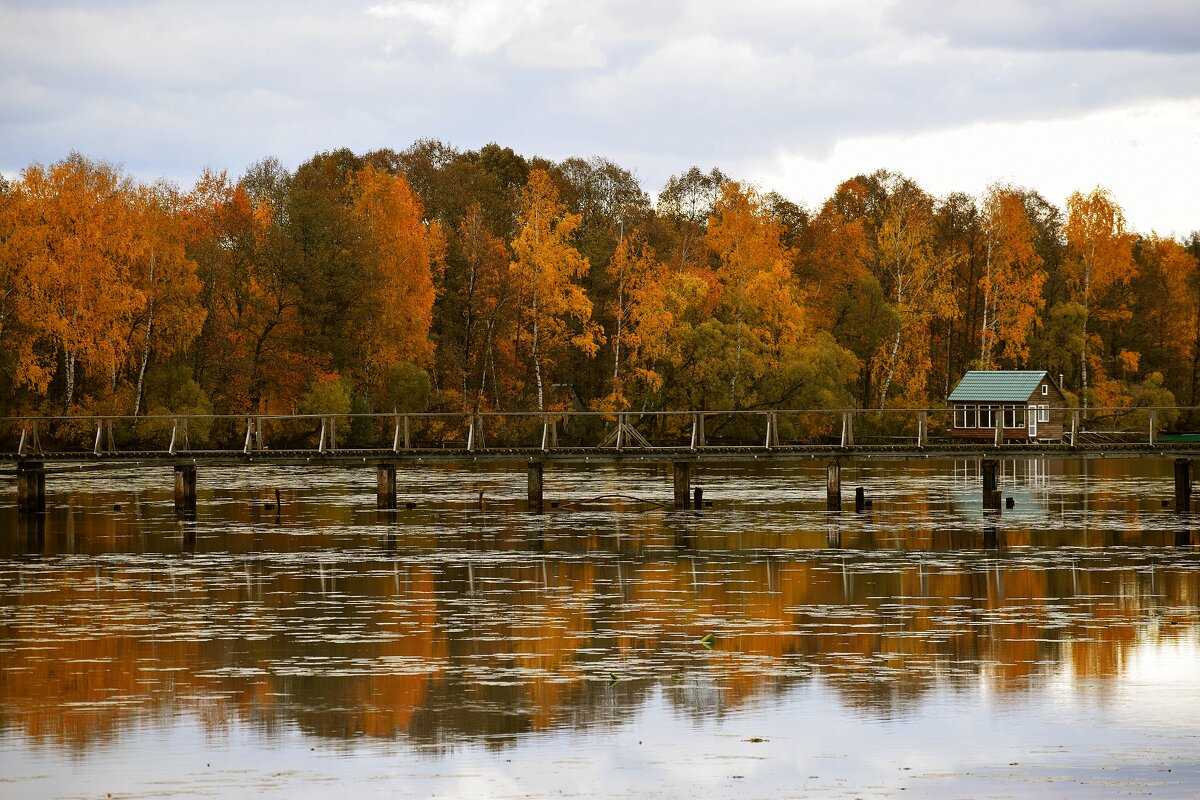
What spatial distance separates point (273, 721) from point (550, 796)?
432cm

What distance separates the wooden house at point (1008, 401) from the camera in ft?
252

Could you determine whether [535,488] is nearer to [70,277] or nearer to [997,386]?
[70,277]

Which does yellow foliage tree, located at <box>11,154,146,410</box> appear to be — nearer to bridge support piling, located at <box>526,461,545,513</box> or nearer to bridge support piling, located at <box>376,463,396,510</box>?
bridge support piling, located at <box>376,463,396,510</box>

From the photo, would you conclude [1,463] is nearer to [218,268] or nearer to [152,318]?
[152,318]

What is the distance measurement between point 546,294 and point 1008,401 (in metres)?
22.4

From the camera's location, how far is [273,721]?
17.2 meters

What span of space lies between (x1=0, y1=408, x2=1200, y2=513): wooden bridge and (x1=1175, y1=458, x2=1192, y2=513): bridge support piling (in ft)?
0.12

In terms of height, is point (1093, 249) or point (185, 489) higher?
point (1093, 249)

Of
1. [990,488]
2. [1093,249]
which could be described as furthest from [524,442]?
[1093,249]

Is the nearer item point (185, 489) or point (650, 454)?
point (650, 454)

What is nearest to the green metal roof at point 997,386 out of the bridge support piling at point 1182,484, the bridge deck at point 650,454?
the bridge support piling at point 1182,484

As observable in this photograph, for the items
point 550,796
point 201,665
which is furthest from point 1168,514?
point 550,796

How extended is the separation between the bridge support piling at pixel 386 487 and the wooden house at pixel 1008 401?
124 ft

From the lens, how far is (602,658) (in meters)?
21.3
